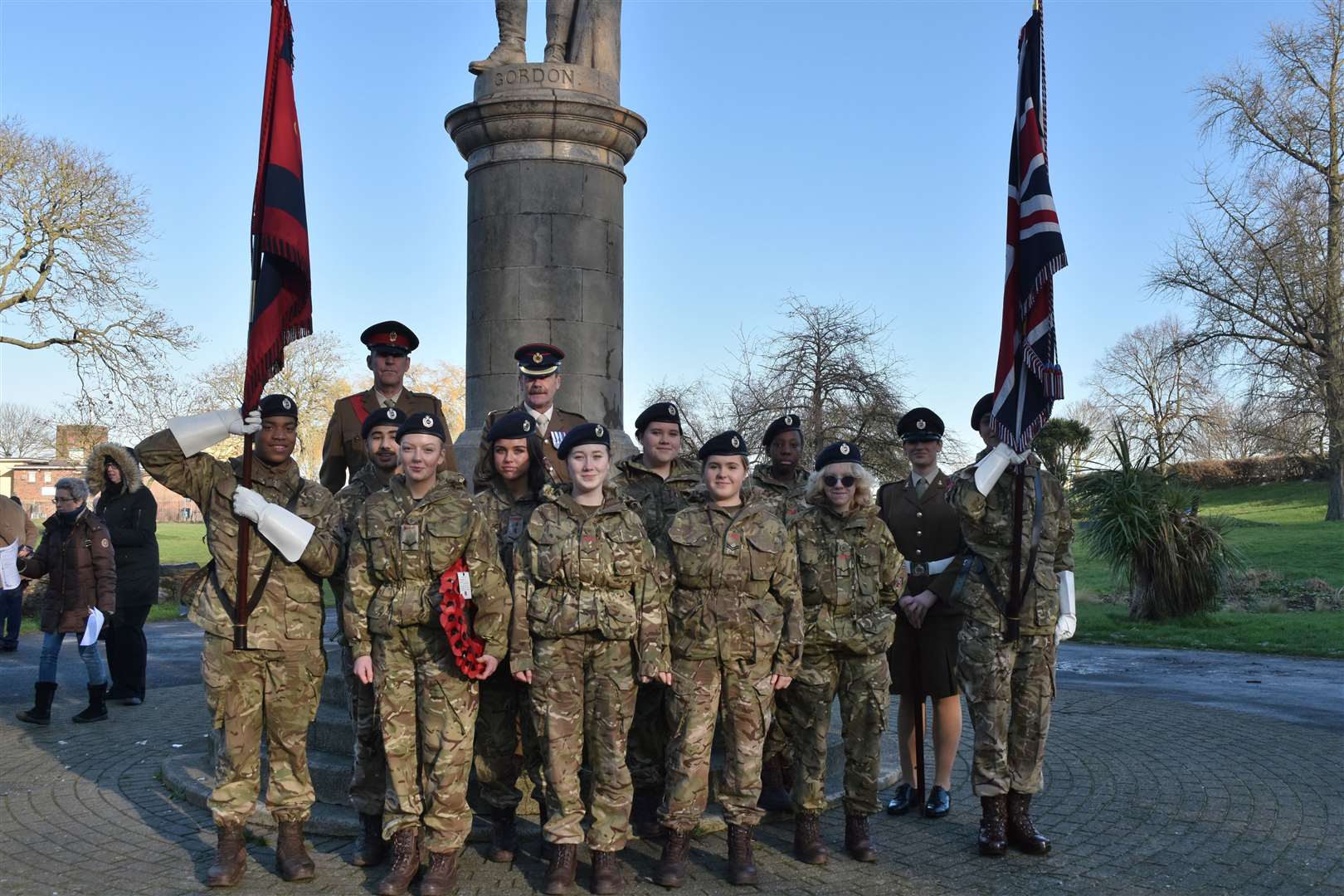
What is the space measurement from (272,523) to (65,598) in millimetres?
4925

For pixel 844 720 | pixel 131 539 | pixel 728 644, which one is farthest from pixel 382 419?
pixel 131 539

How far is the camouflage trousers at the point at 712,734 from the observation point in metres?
5.20

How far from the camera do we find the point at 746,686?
17.4 ft

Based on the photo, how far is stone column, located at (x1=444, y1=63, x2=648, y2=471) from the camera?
8.65m

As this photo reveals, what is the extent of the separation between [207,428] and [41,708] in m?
4.83

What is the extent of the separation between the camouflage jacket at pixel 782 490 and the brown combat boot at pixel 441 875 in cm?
221

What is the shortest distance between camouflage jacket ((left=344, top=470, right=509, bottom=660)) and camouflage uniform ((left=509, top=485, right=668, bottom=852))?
120 millimetres

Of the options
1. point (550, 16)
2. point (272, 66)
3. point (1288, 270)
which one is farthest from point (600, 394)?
point (1288, 270)

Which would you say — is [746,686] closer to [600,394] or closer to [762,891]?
[762,891]

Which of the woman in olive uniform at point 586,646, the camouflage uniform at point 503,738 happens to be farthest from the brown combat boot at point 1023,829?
the camouflage uniform at point 503,738

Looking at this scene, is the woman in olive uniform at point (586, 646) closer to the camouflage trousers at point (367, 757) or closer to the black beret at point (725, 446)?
the black beret at point (725, 446)

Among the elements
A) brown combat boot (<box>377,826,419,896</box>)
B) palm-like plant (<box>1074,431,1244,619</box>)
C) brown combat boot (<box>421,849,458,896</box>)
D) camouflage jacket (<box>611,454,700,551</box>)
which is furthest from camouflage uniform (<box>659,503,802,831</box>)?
palm-like plant (<box>1074,431,1244,619</box>)

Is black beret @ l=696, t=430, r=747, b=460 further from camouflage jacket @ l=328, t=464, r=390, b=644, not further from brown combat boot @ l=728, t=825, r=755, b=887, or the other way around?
brown combat boot @ l=728, t=825, r=755, b=887

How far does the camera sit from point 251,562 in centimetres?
527
